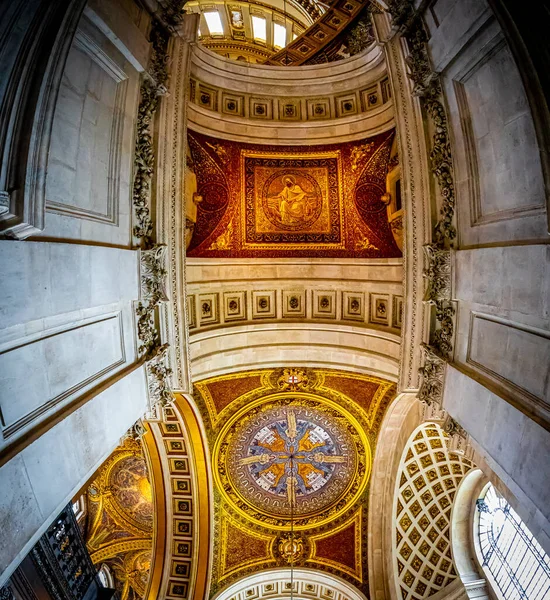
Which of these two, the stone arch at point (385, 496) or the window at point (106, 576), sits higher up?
the stone arch at point (385, 496)

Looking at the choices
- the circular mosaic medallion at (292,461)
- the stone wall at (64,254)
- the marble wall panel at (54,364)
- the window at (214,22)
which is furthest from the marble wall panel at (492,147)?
the window at (214,22)

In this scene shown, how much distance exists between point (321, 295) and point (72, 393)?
5893mm

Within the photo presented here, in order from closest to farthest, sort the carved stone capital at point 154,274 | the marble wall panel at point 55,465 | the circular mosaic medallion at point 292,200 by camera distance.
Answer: the marble wall panel at point 55,465 < the carved stone capital at point 154,274 < the circular mosaic medallion at point 292,200

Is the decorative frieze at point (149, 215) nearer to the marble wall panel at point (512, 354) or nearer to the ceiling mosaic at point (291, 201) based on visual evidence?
the ceiling mosaic at point (291, 201)

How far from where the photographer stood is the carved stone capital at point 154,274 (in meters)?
6.69

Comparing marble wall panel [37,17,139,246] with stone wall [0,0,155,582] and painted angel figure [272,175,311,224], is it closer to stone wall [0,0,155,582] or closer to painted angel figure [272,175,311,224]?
stone wall [0,0,155,582]

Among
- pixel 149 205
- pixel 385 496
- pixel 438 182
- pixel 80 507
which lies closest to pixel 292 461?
pixel 385 496

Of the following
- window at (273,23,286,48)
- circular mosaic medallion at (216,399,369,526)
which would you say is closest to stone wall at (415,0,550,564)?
circular mosaic medallion at (216,399,369,526)

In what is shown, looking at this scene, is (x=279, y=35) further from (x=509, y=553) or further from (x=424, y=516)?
(x=509, y=553)

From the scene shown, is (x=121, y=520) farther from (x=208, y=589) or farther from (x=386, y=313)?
(x=386, y=313)

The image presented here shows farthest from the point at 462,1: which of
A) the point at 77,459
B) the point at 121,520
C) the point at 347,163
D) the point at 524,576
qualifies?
the point at 121,520

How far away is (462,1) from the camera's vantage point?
Answer: 529 centimetres

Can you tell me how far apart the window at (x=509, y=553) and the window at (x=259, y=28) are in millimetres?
17004

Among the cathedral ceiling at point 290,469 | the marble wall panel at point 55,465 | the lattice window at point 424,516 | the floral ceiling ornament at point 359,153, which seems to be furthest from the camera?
the cathedral ceiling at point 290,469
